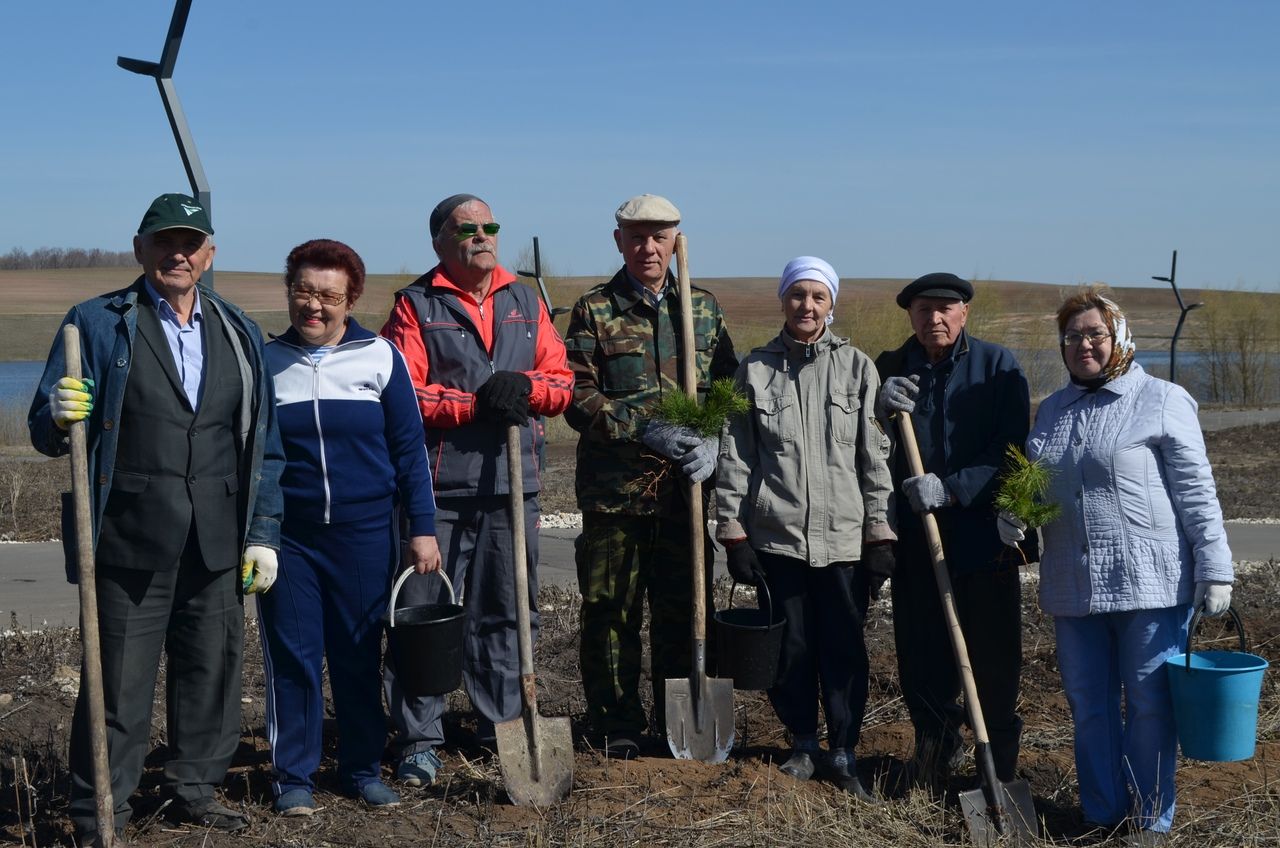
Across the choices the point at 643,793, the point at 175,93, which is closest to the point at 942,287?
the point at 643,793

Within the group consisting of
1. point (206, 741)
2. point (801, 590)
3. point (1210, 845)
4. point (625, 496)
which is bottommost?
point (1210, 845)

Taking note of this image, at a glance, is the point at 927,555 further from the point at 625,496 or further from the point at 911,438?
the point at 625,496

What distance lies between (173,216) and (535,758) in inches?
85.1

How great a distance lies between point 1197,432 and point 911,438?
2.97ft

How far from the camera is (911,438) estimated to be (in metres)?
4.42

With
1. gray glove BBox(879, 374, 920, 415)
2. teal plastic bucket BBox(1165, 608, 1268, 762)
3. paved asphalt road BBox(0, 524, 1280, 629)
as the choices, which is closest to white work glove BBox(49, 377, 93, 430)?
gray glove BBox(879, 374, 920, 415)

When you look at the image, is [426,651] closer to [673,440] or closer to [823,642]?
[673,440]

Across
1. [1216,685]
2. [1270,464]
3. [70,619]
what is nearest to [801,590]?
[1216,685]

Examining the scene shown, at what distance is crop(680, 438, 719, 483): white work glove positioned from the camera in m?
4.60

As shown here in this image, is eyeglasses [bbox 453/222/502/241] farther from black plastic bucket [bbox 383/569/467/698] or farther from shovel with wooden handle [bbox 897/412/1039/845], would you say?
shovel with wooden handle [bbox 897/412/1039/845]

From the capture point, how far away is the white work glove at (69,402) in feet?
12.0

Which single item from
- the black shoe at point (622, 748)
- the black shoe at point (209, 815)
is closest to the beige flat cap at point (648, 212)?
the black shoe at point (622, 748)

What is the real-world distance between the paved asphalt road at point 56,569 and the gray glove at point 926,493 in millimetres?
4154

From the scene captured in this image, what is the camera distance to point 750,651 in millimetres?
4547
